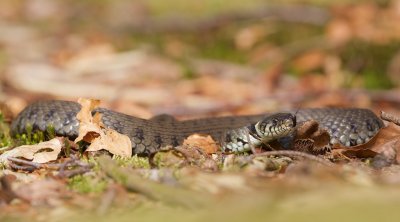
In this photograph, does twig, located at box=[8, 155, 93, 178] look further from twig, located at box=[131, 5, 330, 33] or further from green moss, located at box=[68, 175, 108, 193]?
twig, located at box=[131, 5, 330, 33]

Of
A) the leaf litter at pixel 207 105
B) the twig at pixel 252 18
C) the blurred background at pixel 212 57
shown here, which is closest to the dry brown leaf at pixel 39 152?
the leaf litter at pixel 207 105

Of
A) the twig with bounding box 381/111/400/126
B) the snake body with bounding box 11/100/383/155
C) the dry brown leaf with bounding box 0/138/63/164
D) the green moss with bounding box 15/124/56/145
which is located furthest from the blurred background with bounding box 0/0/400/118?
Answer: the twig with bounding box 381/111/400/126

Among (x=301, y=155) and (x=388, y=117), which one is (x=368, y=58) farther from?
(x=301, y=155)

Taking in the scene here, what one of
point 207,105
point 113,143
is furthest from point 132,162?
point 207,105

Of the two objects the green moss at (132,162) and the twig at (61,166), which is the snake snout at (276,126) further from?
the twig at (61,166)

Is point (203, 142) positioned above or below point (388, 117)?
below
